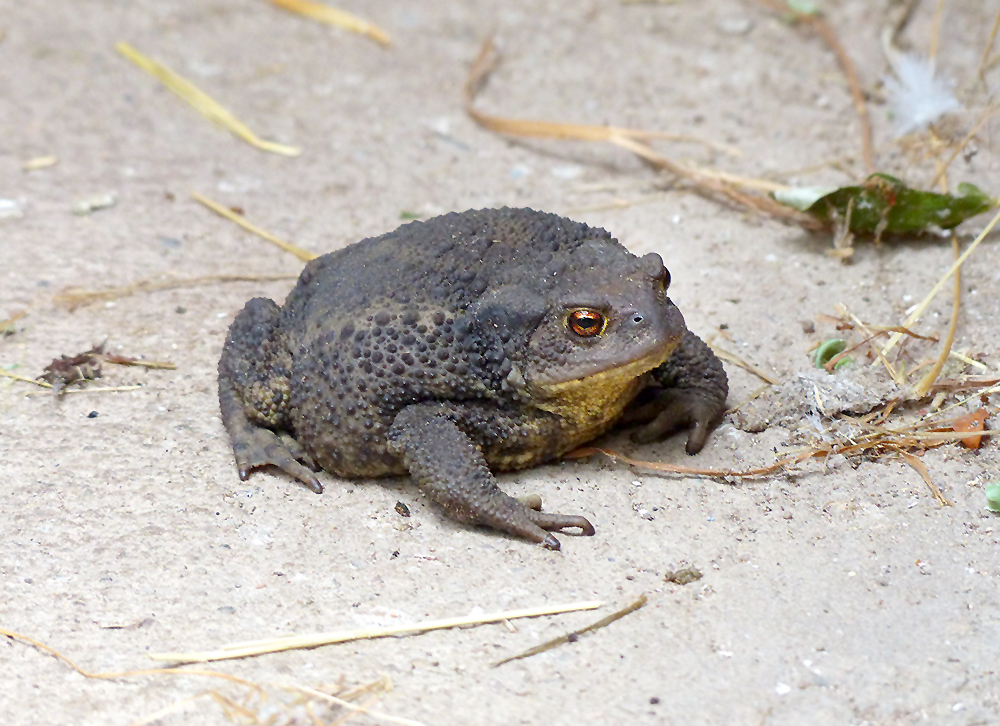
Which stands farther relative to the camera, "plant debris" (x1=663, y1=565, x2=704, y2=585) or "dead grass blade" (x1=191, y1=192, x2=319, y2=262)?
"dead grass blade" (x1=191, y1=192, x2=319, y2=262)

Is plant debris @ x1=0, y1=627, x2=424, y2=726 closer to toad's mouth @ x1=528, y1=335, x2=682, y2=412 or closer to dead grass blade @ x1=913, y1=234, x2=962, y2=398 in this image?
toad's mouth @ x1=528, y1=335, x2=682, y2=412

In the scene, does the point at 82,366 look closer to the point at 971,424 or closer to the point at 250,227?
the point at 250,227


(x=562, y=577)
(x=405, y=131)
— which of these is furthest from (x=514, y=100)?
(x=562, y=577)

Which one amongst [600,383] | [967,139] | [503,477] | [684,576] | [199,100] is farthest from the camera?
[199,100]

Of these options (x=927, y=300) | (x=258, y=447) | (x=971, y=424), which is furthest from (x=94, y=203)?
(x=971, y=424)

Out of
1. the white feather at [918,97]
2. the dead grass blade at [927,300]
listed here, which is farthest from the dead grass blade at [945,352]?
the white feather at [918,97]

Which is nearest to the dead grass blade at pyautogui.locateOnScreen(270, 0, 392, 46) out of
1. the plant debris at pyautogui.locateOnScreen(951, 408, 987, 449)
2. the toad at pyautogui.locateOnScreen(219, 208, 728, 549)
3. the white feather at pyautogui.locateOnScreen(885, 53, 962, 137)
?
the white feather at pyautogui.locateOnScreen(885, 53, 962, 137)

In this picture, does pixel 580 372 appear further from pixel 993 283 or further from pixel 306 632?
pixel 993 283

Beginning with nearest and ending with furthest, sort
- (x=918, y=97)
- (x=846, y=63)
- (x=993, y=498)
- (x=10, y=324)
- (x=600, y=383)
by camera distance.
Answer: (x=993, y=498)
(x=600, y=383)
(x=10, y=324)
(x=918, y=97)
(x=846, y=63)
